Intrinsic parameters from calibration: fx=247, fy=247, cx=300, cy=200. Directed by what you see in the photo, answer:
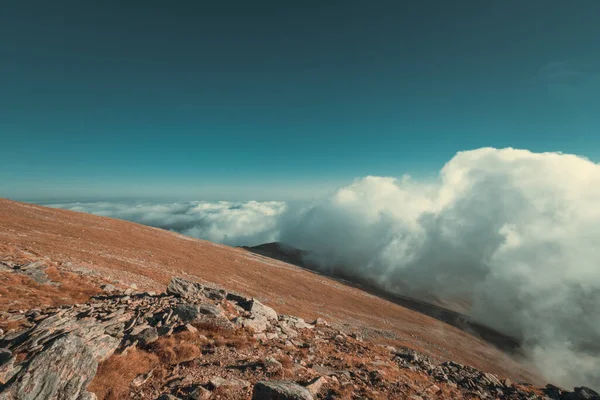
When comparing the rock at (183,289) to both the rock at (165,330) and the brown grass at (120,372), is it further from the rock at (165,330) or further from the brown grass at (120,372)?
the brown grass at (120,372)

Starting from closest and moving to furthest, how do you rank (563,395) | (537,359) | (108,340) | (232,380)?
(232,380) → (108,340) → (563,395) → (537,359)

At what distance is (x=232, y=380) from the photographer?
12.6m

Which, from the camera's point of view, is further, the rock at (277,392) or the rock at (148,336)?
the rock at (148,336)

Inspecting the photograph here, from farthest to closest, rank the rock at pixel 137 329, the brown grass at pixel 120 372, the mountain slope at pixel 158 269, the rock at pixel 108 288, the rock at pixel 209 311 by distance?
the mountain slope at pixel 158 269
the rock at pixel 108 288
the rock at pixel 209 311
the rock at pixel 137 329
the brown grass at pixel 120 372

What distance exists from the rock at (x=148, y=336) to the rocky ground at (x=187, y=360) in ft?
0.18

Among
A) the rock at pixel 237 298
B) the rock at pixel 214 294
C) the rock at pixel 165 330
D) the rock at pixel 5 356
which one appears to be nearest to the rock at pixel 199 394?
the rock at pixel 165 330

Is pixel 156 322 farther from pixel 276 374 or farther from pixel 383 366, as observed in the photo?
pixel 383 366

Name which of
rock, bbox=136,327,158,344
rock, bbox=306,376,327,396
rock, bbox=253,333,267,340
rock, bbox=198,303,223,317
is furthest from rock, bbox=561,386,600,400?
rock, bbox=136,327,158,344

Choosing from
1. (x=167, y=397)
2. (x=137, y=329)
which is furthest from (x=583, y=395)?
(x=137, y=329)

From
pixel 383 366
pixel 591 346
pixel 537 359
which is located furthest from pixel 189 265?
pixel 591 346

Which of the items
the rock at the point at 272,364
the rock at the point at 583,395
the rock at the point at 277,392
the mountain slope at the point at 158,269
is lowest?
the mountain slope at the point at 158,269

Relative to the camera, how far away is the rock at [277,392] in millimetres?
10805

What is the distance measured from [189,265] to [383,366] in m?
52.2

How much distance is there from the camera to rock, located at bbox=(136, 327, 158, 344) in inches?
592
